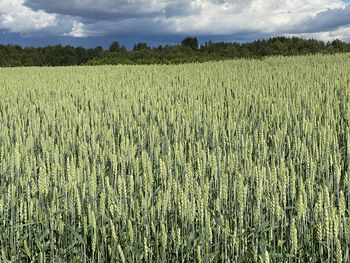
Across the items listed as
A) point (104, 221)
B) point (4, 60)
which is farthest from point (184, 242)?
point (4, 60)

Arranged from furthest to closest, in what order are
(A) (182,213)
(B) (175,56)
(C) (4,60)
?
(C) (4,60)
(B) (175,56)
(A) (182,213)

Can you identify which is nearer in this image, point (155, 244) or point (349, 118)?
point (155, 244)

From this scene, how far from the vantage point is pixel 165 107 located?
7.46 metres

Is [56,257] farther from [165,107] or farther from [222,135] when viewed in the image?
[165,107]

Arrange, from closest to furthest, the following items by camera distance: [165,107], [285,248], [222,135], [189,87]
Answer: [285,248] < [222,135] < [165,107] < [189,87]

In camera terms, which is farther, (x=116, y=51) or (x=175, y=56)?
(x=116, y=51)

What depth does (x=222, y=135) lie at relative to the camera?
5.24m

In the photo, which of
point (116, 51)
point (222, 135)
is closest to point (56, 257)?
point (222, 135)

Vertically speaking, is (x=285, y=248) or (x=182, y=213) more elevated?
(x=182, y=213)

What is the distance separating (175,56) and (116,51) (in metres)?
5.45

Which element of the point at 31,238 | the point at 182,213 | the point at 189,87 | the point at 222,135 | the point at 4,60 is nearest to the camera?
the point at 182,213

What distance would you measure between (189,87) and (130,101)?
78.6 inches

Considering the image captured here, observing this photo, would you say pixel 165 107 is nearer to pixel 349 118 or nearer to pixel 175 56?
pixel 349 118

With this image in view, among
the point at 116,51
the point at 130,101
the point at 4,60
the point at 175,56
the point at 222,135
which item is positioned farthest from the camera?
the point at 4,60
